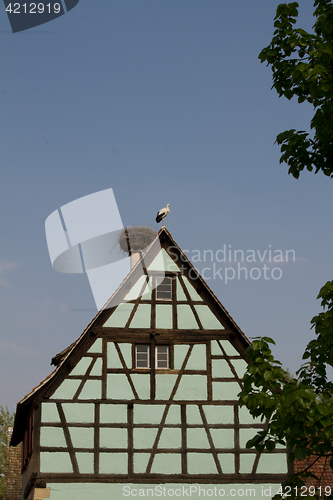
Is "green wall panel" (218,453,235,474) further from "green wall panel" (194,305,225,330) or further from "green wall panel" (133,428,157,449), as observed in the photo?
"green wall panel" (194,305,225,330)

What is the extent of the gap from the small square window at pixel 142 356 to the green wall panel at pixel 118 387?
0.59 meters

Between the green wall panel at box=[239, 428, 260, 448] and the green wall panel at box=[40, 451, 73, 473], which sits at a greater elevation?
the green wall panel at box=[239, 428, 260, 448]

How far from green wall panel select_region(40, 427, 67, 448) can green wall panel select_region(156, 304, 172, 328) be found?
3.83 m

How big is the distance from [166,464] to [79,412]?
259 cm

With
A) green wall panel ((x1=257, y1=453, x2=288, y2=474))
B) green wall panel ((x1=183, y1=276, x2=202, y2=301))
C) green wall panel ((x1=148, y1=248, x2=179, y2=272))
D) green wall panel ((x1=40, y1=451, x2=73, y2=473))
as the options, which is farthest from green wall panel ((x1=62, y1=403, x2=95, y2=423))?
green wall panel ((x1=257, y1=453, x2=288, y2=474))

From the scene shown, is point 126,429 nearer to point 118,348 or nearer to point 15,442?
point 118,348

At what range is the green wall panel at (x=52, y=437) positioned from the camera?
49.2ft

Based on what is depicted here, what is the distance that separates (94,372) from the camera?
15734mm

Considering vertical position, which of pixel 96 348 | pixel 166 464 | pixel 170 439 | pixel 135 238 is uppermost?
pixel 135 238

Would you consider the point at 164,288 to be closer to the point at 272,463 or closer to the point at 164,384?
the point at 164,384

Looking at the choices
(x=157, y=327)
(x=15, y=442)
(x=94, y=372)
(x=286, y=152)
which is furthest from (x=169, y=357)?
(x=286, y=152)

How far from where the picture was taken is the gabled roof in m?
15.4

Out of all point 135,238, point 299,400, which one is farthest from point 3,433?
point 299,400

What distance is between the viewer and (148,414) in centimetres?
1555
